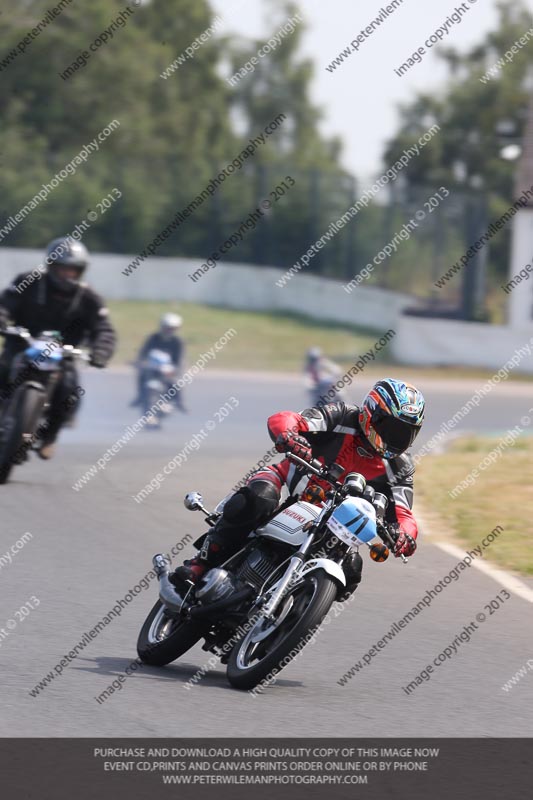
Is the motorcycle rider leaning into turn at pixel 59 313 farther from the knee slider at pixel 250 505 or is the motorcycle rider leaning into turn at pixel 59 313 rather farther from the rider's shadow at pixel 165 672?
the knee slider at pixel 250 505

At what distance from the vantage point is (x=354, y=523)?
6.30m

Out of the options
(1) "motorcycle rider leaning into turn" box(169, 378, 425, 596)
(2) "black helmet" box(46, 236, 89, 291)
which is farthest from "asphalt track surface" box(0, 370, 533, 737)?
(2) "black helmet" box(46, 236, 89, 291)

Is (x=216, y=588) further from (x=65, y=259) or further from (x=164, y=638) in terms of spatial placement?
(x=65, y=259)

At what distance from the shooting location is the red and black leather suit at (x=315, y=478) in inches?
263

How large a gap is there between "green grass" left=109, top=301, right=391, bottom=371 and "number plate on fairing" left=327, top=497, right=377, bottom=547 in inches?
1027

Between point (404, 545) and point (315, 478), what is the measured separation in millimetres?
539

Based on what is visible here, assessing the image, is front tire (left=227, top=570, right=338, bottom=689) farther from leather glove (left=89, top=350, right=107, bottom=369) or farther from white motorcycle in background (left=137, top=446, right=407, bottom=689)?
leather glove (left=89, top=350, right=107, bottom=369)

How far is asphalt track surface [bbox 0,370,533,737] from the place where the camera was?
595 cm

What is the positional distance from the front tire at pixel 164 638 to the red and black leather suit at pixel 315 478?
34 centimetres

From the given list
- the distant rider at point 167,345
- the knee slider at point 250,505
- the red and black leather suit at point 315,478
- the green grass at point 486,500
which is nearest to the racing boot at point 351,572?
the red and black leather suit at point 315,478

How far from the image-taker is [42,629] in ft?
24.7

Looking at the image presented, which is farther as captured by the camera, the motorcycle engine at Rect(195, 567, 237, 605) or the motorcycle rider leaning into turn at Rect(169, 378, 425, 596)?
the motorcycle rider leaning into turn at Rect(169, 378, 425, 596)
